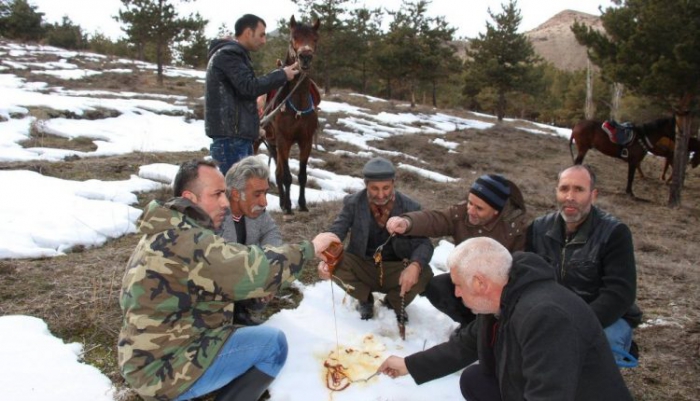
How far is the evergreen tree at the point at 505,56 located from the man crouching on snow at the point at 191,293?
94.4 feet

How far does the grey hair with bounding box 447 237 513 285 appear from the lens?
1922mm

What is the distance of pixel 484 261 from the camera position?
193 centimetres

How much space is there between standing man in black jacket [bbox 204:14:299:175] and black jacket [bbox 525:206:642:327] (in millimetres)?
3028

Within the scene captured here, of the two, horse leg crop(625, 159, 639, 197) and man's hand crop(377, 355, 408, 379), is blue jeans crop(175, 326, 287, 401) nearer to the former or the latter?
man's hand crop(377, 355, 408, 379)

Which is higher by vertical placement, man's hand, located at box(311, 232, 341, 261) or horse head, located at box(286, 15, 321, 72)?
horse head, located at box(286, 15, 321, 72)

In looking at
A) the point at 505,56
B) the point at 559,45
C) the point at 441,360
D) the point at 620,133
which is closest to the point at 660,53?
the point at 620,133

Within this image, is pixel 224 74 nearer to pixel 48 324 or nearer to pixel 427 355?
pixel 48 324

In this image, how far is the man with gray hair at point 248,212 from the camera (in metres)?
3.19

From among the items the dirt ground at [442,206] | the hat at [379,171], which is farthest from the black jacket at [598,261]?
the hat at [379,171]

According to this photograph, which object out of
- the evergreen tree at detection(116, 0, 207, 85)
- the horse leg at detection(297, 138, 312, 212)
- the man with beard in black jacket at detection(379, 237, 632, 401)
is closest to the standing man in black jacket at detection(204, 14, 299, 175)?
the horse leg at detection(297, 138, 312, 212)

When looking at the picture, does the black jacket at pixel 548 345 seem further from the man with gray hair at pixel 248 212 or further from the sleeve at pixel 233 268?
the man with gray hair at pixel 248 212

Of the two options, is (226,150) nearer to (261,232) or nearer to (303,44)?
(261,232)

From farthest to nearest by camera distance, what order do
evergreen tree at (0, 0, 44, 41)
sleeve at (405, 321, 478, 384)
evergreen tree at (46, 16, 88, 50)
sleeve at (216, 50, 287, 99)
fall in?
evergreen tree at (46, 16, 88, 50) < evergreen tree at (0, 0, 44, 41) < sleeve at (216, 50, 287, 99) < sleeve at (405, 321, 478, 384)

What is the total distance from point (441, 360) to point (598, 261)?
1386 millimetres
